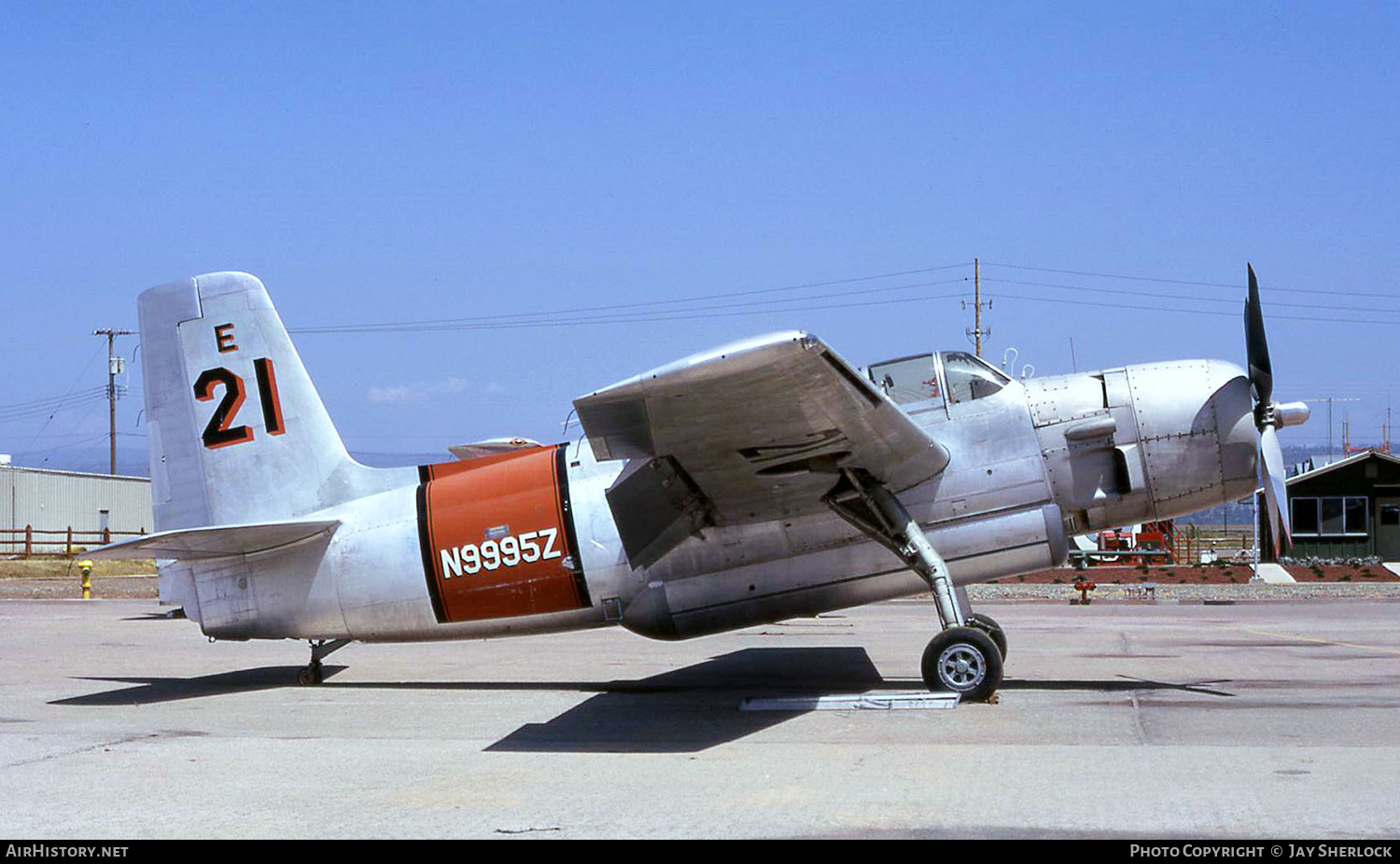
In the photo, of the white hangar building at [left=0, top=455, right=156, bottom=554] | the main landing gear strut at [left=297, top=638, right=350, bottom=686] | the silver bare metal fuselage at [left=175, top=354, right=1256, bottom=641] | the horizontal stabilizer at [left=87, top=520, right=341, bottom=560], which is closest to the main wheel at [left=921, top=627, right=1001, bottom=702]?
the silver bare metal fuselage at [left=175, top=354, right=1256, bottom=641]

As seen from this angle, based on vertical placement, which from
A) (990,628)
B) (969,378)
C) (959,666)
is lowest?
(959,666)

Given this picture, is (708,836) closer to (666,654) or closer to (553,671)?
(553,671)

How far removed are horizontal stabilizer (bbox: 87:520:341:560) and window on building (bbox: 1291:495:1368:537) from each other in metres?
Answer: 38.7

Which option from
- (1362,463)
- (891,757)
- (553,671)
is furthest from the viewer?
(1362,463)

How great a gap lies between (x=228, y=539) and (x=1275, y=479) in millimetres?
10161

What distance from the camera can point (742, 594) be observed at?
1271 cm

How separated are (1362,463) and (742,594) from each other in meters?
37.8

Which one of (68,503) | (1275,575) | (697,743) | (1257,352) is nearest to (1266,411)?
(1257,352)

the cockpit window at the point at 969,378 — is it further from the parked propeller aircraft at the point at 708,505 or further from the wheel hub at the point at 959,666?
the wheel hub at the point at 959,666

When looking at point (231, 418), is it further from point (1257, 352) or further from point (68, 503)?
point (68, 503)

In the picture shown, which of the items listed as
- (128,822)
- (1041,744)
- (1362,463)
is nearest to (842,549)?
(1041,744)

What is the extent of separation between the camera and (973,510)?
1259 centimetres

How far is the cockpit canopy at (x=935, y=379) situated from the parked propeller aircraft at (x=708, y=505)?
0.02 meters

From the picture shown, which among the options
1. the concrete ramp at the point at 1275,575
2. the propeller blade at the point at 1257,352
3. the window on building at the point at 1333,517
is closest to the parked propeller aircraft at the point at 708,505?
the propeller blade at the point at 1257,352
